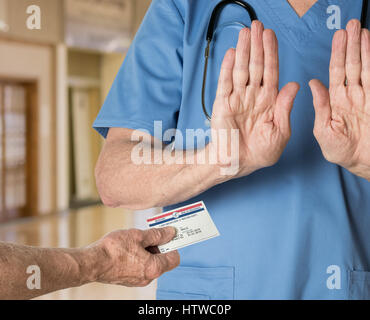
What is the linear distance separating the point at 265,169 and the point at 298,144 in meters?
0.06

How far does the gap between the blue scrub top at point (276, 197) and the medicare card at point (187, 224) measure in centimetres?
4

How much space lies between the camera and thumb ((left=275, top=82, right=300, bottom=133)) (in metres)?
0.60

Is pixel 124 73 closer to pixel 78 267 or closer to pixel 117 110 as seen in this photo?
pixel 117 110

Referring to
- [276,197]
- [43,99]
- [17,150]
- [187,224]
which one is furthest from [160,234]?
[43,99]

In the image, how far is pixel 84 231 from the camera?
465 centimetres

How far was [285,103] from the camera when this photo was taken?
596 mm

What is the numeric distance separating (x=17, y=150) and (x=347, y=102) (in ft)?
16.3

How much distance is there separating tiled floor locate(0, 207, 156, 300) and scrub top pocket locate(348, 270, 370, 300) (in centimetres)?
219

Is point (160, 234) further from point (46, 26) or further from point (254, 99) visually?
point (46, 26)

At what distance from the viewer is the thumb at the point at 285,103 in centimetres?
60

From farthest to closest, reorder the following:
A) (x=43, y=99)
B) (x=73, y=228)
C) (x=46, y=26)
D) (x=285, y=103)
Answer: (x=43, y=99) < (x=46, y=26) < (x=73, y=228) < (x=285, y=103)

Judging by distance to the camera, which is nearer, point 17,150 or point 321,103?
point 321,103

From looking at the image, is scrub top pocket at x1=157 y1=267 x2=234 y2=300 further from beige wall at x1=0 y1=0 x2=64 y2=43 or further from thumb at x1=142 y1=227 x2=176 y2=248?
beige wall at x1=0 y1=0 x2=64 y2=43

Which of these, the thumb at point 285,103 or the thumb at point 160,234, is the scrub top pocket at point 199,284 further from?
the thumb at point 285,103
